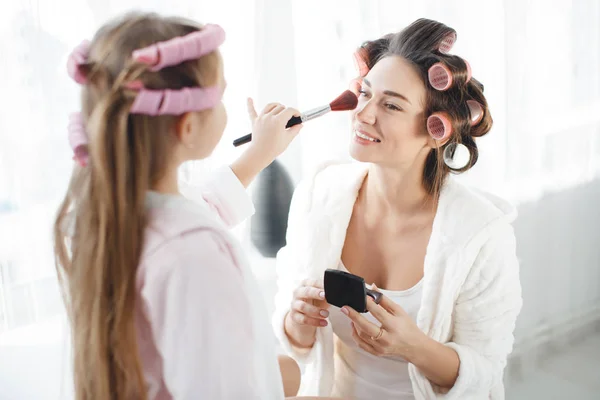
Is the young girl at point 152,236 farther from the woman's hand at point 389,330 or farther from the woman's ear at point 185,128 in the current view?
the woman's hand at point 389,330

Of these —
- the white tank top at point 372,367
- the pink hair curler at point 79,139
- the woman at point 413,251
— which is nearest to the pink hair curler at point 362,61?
the woman at point 413,251

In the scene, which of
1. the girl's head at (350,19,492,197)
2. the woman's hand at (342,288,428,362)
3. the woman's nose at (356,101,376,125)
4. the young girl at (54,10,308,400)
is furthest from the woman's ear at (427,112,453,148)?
the young girl at (54,10,308,400)

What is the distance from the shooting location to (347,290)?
969 mm

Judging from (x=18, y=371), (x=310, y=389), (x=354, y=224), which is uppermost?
(x=354, y=224)

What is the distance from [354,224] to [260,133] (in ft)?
1.39

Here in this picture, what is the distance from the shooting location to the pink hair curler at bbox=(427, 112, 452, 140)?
110 centimetres

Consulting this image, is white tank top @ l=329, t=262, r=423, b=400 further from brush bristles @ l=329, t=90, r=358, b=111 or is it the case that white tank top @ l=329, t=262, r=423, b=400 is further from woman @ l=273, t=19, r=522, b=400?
brush bristles @ l=329, t=90, r=358, b=111

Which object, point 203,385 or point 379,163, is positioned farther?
point 379,163

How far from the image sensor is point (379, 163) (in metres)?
1.17

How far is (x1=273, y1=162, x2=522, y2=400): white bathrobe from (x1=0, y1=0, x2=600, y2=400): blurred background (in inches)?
10.9

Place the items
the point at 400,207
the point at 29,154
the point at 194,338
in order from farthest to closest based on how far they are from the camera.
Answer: the point at 400,207, the point at 29,154, the point at 194,338

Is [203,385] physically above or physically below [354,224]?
above

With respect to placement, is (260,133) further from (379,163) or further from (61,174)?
(61,174)

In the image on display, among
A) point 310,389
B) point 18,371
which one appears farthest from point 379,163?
point 18,371
